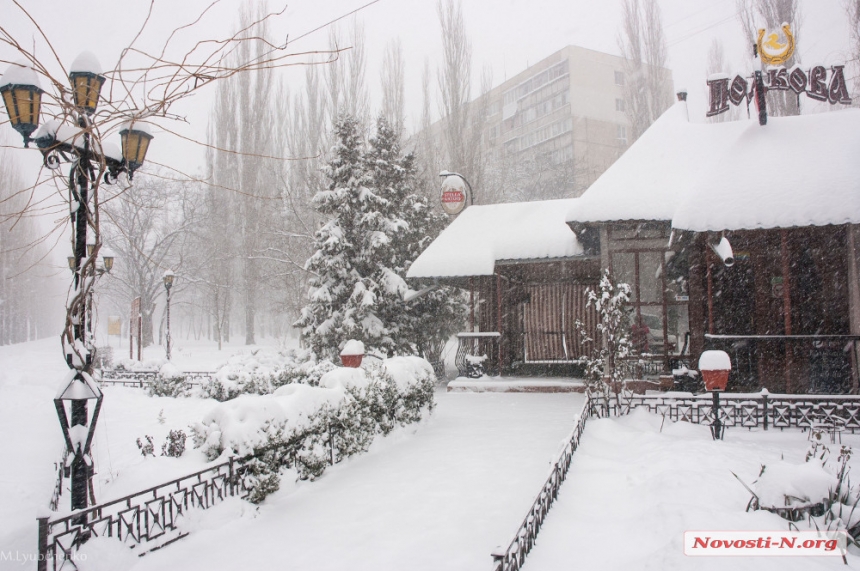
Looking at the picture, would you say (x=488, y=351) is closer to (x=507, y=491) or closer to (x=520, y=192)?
(x=507, y=491)

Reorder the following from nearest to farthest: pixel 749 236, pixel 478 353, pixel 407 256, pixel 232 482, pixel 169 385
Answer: pixel 232 482
pixel 749 236
pixel 478 353
pixel 169 385
pixel 407 256

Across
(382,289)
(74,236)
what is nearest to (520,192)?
(382,289)

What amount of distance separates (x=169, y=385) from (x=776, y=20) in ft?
77.6

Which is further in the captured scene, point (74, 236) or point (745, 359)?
point (745, 359)

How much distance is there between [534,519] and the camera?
4.43 metres

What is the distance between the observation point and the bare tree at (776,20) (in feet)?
63.3

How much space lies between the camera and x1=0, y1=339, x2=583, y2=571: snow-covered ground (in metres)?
4.45

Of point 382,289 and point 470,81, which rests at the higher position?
point 470,81

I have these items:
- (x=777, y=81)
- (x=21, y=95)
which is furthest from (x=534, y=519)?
(x=777, y=81)

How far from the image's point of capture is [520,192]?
3622cm

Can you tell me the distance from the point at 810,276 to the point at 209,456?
461 inches

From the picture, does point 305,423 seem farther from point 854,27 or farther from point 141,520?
point 854,27

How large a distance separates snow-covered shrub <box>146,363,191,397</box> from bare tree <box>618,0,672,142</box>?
24.3 meters

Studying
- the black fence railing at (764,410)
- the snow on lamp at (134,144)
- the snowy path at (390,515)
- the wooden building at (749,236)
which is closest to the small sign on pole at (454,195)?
the wooden building at (749,236)
